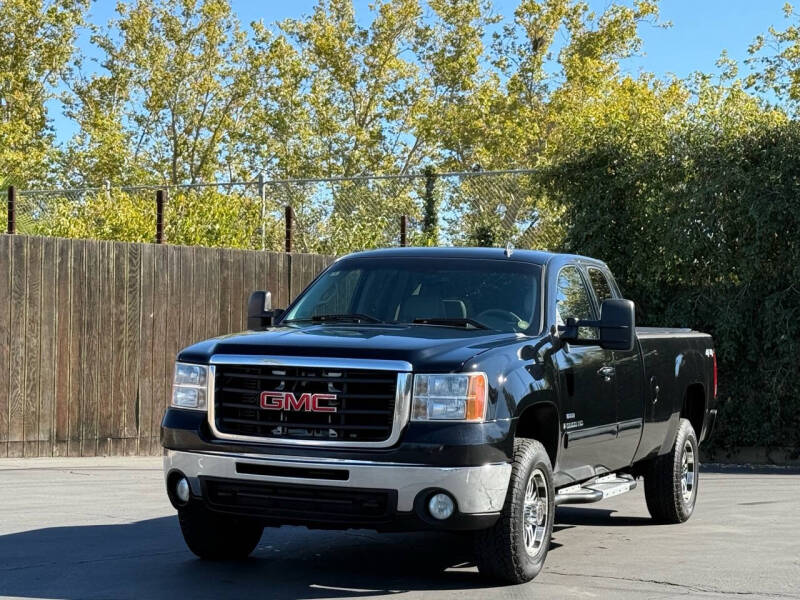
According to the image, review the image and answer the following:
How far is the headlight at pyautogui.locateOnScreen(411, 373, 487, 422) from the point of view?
771 centimetres

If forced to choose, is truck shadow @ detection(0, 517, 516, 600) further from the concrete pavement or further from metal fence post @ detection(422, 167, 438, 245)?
metal fence post @ detection(422, 167, 438, 245)

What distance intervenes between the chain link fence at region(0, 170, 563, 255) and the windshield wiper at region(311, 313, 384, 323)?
10.00 meters

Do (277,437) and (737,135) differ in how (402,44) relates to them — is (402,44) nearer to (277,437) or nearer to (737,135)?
(737,135)

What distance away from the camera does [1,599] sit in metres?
7.37

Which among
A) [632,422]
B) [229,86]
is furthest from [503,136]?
[632,422]

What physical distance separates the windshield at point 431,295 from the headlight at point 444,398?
1.16m

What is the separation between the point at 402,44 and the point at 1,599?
45.2 meters

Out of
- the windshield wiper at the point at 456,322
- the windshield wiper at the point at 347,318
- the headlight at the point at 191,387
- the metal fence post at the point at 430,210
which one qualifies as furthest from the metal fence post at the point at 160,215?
the headlight at the point at 191,387

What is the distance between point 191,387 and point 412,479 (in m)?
1.50

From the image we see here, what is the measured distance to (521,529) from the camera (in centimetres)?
804

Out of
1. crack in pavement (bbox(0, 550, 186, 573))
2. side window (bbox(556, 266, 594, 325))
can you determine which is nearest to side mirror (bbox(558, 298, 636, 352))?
side window (bbox(556, 266, 594, 325))

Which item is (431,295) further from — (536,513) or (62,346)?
(62,346)

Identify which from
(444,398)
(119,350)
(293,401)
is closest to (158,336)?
(119,350)

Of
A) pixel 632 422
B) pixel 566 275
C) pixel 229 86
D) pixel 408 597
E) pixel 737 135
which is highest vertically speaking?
pixel 229 86
